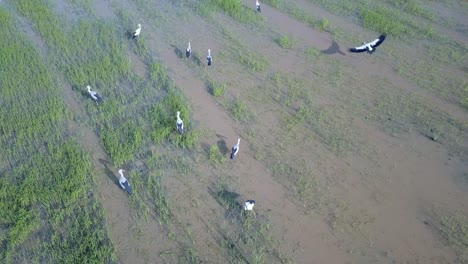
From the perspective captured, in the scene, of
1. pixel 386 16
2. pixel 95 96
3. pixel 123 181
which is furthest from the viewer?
pixel 386 16

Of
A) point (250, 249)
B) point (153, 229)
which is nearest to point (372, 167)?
point (250, 249)

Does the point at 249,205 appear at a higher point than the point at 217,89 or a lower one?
lower

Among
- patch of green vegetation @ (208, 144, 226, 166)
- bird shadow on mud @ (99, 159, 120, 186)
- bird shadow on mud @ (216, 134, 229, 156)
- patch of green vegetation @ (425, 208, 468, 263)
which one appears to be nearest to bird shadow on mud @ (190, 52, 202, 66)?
bird shadow on mud @ (216, 134, 229, 156)

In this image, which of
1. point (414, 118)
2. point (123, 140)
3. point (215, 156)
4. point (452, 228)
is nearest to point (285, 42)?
point (414, 118)

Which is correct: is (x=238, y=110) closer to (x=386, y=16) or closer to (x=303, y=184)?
(x=303, y=184)

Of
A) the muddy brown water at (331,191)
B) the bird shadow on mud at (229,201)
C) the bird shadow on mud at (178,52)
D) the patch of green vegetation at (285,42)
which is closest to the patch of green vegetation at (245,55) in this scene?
the muddy brown water at (331,191)

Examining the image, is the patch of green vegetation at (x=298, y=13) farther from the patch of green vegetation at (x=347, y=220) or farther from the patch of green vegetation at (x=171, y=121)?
the patch of green vegetation at (x=347, y=220)
